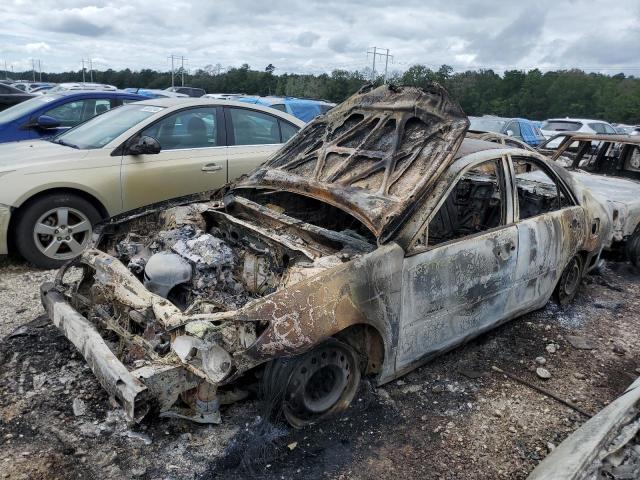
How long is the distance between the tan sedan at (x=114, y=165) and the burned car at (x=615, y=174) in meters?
3.92

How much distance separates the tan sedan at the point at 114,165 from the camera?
16.7 ft

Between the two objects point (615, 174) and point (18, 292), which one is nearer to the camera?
point (18, 292)

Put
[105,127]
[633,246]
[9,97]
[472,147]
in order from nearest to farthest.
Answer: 1. [472,147]
2. [105,127]
3. [633,246]
4. [9,97]

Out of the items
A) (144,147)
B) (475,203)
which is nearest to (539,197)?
(475,203)

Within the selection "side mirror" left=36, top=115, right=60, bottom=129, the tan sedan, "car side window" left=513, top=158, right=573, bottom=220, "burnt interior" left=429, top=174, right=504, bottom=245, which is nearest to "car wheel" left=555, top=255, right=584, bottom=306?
"car side window" left=513, top=158, right=573, bottom=220

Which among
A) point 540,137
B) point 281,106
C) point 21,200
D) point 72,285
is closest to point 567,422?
point 72,285

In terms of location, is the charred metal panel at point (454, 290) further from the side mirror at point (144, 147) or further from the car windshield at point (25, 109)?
the car windshield at point (25, 109)

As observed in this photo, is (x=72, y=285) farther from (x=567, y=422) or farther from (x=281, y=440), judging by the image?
(x=567, y=422)

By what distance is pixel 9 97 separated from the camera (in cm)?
1081

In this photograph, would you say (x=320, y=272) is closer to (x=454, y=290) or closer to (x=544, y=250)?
(x=454, y=290)

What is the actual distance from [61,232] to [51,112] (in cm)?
317

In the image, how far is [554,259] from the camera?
441cm

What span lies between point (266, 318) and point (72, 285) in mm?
1817

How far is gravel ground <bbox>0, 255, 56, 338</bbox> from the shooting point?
4309 mm
